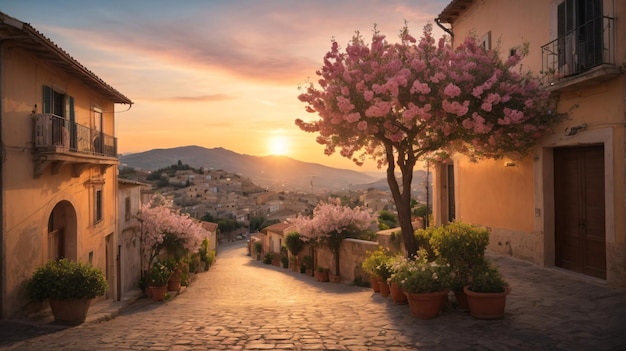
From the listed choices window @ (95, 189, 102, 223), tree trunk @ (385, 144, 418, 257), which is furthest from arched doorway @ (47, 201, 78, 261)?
tree trunk @ (385, 144, 418, 257)

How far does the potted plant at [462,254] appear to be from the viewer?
8672 mm

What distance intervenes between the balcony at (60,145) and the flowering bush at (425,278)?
8489mm

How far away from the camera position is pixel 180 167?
6043 inches

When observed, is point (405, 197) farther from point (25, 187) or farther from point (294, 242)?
point (294, 242)

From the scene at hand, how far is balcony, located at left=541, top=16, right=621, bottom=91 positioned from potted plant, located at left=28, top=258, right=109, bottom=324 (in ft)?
37.8

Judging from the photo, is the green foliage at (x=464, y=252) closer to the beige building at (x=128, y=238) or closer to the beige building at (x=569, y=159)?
the beige building at (x=569, y=159)

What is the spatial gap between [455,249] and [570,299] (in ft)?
8.18

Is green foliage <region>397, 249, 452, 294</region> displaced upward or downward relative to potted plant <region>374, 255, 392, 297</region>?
upward

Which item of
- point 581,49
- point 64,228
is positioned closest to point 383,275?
point 581,49

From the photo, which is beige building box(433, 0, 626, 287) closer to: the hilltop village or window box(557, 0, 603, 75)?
window box(557, 0, 603, 75)

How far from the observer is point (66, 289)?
1055 cm

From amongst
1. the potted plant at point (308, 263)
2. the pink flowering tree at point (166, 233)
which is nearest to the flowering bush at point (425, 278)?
the pink flowering tree at point (166, 233)

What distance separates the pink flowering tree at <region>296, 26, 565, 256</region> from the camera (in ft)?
34.7

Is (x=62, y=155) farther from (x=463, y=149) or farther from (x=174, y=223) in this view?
(x=174, y=223)
